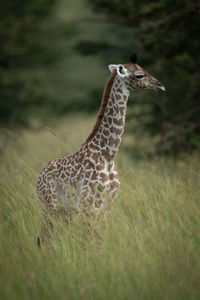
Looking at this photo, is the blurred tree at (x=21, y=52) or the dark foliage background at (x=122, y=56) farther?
the blurred tree at (x=21, y=52)

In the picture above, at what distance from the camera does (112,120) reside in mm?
4602

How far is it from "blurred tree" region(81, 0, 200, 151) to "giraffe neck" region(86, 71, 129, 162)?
258 centimetres

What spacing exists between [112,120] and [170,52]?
5.00 m

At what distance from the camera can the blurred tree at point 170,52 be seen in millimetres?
8094

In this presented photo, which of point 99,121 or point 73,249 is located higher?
point 99,121

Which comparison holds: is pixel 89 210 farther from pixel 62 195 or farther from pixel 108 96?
pixel 108 96

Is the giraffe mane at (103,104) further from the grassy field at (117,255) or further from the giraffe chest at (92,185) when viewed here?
the grassy field at (117,255)

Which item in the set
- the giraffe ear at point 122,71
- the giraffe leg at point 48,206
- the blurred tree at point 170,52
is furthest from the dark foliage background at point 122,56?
the giraffe leg at point 48,206

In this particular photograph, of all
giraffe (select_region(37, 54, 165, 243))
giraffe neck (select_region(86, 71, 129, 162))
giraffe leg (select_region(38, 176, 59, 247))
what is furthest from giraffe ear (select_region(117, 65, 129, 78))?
giraffe leg (select_region(38, 176, 59, 247))

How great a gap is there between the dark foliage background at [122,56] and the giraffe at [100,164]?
269cm

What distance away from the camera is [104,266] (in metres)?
3.82

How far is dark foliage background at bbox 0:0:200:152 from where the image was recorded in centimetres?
835

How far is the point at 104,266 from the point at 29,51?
39.3ft

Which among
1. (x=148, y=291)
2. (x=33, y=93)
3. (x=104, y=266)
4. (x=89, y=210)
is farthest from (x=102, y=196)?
(x=33, y=93)
